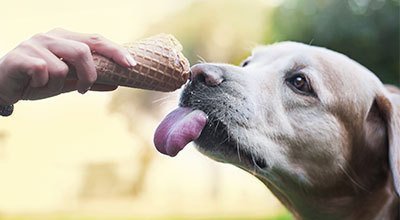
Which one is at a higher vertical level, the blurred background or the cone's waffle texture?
the cone's waffle texture

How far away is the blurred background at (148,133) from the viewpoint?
7984 millimetres

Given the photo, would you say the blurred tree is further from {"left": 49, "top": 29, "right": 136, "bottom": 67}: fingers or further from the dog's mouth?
{"left": 49, "top": 29, "right": 136, "bottom": 67}: fingers

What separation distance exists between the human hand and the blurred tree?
254 inches

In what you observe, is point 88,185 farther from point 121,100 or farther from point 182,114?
point 182,114

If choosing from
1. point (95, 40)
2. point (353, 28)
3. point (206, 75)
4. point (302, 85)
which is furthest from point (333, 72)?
point (353, 28)

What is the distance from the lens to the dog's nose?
220 centimetres

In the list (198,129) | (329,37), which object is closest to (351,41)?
(329,37)

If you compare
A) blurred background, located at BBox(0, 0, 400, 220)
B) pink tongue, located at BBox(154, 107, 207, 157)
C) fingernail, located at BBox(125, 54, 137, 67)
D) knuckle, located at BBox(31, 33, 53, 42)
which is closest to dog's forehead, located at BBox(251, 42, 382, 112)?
pink tongue, located at BBox(154, 107, 207, 157)

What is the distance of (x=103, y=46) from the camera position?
164 centimetres

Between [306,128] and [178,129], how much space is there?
588mm

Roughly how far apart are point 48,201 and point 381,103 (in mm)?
6949

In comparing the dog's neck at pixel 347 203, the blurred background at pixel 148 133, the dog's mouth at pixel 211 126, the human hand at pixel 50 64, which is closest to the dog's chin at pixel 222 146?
the dog's mouth at pixel 211 126

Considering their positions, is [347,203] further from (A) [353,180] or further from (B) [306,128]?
(B) [306,128]

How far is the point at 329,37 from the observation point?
788cm
